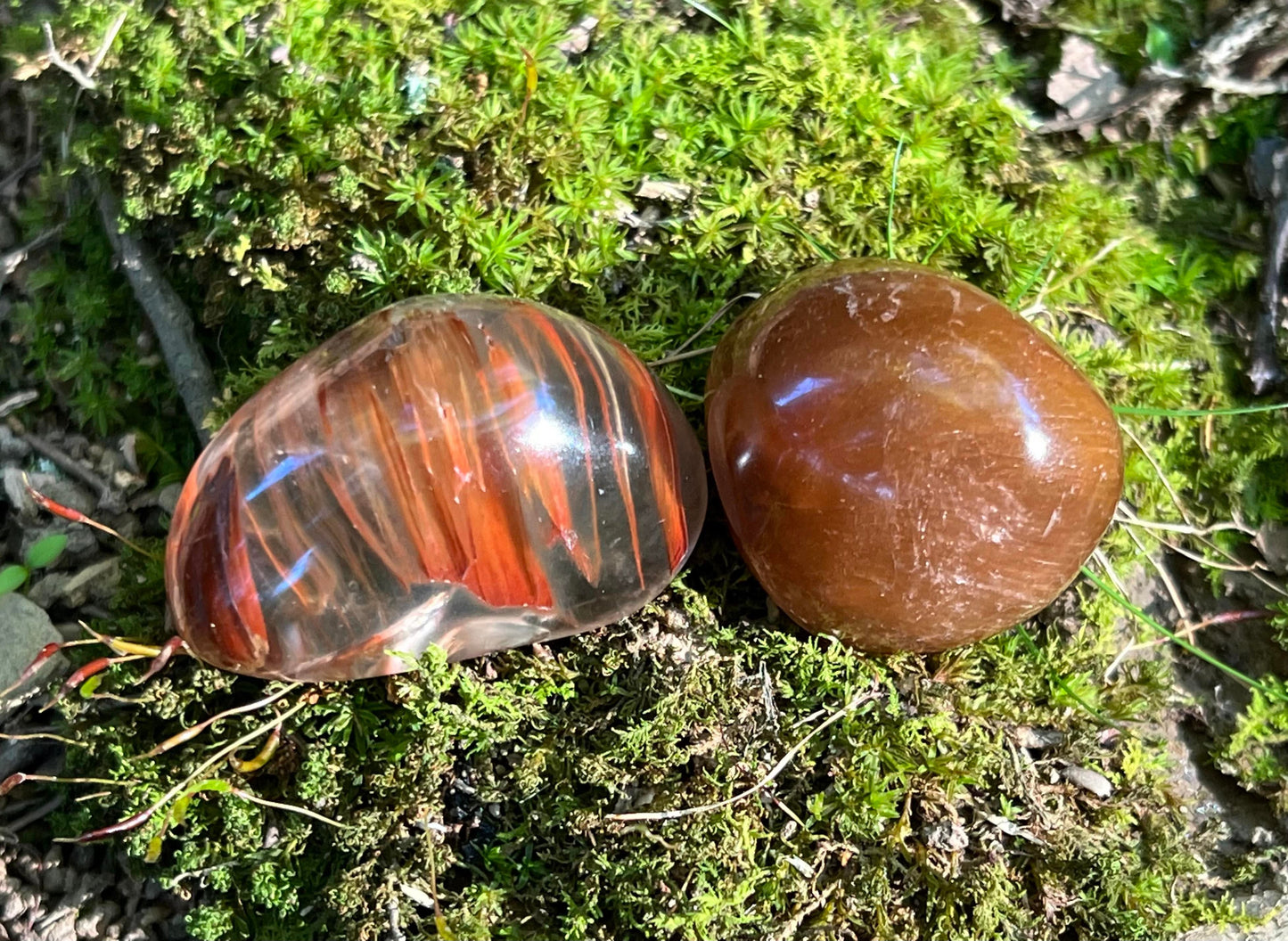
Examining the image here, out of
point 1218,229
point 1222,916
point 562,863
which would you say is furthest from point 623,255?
point 1222,916

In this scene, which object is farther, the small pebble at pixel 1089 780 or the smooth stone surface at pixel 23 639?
the smooth stone surface at pixel 23 639

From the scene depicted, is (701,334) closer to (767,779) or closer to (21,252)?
(767,779)

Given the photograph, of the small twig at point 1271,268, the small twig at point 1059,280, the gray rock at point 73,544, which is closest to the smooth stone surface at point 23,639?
the gray rock at point 73,544

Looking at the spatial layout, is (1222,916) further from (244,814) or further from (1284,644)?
(244,814)

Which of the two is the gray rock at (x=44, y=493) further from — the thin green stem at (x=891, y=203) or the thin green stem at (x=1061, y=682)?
the thin green stem at (x=1061, y=682)

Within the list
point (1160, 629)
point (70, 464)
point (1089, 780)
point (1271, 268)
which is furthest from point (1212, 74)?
point (70, 464)

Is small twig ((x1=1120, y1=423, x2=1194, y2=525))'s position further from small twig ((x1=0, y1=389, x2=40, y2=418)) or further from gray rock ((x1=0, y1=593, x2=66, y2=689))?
small twig ((x1=0, y1=389, x2=40, y2=418))

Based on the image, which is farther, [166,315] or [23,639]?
[166,315]
